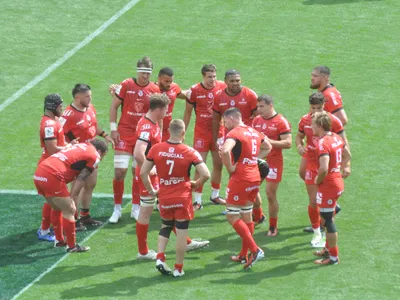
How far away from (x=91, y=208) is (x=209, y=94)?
2738mm

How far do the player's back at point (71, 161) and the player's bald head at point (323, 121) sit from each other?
322cm

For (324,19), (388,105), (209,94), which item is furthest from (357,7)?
(209,94)

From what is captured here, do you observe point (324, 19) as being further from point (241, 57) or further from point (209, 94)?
point (209, 94)

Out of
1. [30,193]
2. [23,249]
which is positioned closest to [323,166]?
[23,249]

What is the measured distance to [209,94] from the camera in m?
15.8

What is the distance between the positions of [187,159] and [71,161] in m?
1.98

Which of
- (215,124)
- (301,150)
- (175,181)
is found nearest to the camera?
(175,181)

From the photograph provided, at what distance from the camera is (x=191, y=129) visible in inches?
742

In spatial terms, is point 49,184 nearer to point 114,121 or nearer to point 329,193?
point 114,121

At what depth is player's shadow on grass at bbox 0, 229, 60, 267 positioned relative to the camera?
1361 centimetres

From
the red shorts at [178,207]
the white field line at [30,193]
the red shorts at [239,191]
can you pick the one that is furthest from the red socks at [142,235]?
the white field line at [30,193]

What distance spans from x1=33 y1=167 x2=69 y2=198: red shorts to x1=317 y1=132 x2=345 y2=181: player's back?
12.1 feet

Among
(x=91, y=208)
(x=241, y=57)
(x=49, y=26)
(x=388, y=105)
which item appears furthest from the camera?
(x=49, y=26)

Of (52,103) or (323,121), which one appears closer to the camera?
(323,121)
